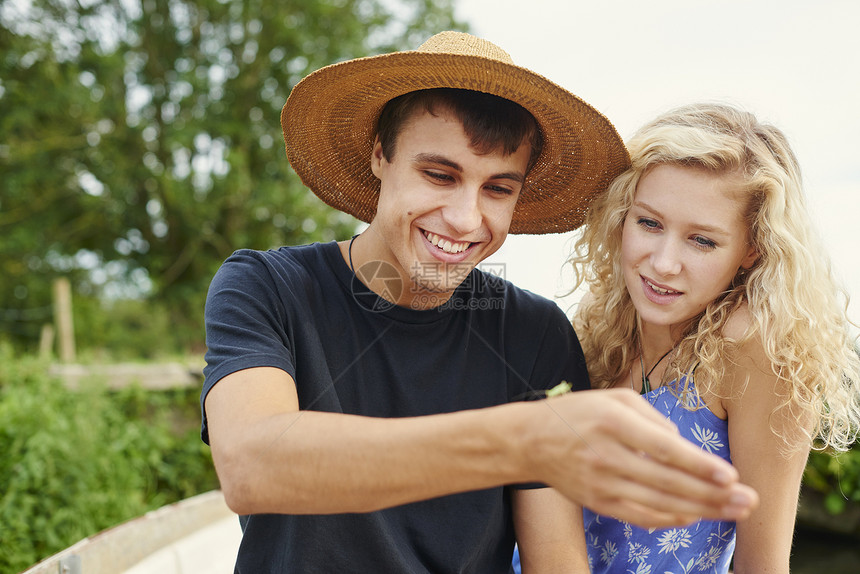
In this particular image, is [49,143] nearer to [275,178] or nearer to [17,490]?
[275,178]

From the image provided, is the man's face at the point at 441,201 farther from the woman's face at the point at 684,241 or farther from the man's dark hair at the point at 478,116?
the woman's face at the point at 684,241

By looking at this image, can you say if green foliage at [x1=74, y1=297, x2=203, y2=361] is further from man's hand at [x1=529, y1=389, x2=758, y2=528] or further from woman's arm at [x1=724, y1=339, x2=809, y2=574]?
man's hand at [x1=529, y1=389, x2=758, y2=528]

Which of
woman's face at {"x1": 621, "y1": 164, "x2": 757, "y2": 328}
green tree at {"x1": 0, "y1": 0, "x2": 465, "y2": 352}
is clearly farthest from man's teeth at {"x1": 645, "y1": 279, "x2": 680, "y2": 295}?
green tree at {"x1": 0, "y1": 0, "x2": 465, "y2": 352}

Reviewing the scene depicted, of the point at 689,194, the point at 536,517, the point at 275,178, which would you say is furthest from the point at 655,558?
the point at 275,178

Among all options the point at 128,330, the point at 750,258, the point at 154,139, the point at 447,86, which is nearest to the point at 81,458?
the point at 447,86

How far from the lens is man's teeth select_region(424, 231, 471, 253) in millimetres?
1970

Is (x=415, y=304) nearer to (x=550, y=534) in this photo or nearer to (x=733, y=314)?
(x=550, y=534)

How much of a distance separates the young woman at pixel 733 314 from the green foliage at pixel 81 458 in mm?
3037

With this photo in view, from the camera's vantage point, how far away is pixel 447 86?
1.91 meters

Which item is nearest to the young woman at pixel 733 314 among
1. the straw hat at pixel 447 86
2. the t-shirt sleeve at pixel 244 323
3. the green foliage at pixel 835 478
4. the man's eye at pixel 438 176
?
the straw hat at pixel 447 86

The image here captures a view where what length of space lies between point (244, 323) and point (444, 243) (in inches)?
25.1

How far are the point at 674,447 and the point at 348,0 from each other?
1293 cm

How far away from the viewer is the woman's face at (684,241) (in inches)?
78.7

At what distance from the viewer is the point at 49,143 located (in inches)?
422
